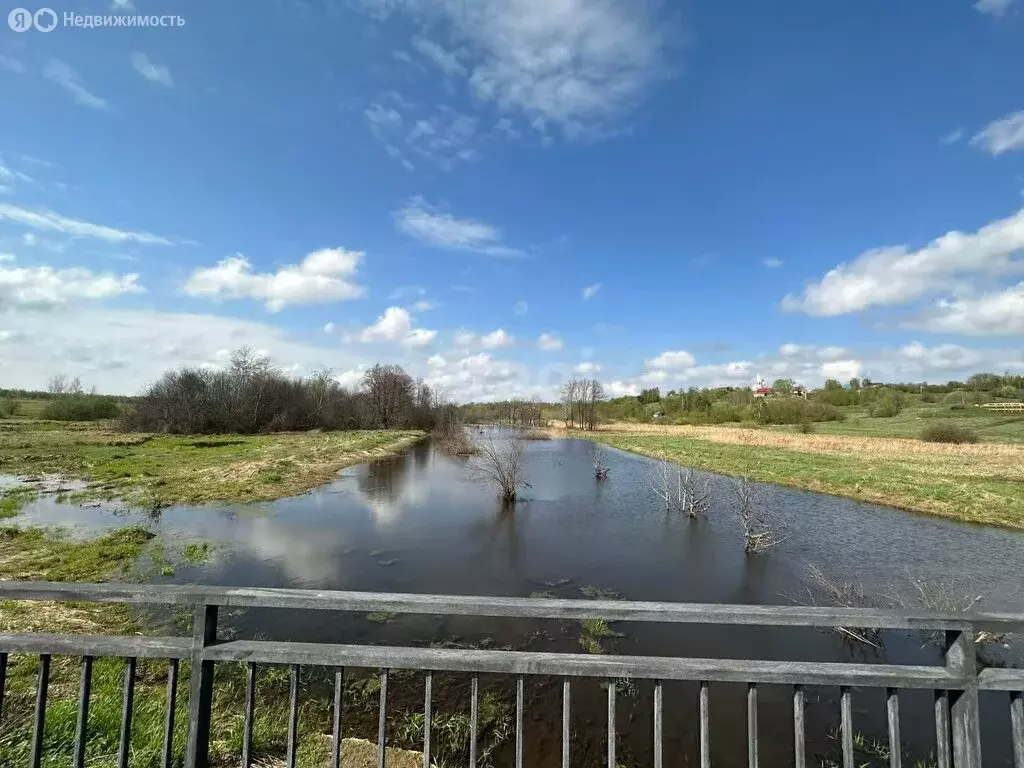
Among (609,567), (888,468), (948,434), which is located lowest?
(609,567)

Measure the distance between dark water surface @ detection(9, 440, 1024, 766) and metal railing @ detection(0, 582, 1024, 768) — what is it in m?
4.04

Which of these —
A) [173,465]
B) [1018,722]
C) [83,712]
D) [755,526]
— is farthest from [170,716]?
[173,465]

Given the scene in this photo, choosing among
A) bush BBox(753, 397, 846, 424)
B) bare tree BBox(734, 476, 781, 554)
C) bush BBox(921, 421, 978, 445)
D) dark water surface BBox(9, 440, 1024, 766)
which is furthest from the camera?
bush BBox(753, 397, 846, 424)

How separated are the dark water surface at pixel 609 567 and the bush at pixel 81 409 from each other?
171 feet

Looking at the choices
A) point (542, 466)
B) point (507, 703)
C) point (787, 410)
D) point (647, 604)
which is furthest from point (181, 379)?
point (787, 410)

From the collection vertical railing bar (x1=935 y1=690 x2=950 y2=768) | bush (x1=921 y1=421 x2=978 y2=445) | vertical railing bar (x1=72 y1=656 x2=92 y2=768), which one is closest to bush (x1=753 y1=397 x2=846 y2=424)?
bush (x1=921 y1=421 x2=978 y2=445)

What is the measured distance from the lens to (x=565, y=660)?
2.32 meters

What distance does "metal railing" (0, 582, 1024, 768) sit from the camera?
7.30 ft

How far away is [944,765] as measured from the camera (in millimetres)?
2197

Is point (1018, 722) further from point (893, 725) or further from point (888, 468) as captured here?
point (888, 468)

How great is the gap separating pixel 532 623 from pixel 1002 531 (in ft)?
56.1

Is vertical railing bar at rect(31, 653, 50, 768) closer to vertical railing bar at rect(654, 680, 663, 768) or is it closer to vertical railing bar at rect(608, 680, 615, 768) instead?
vertical railing bar at rect(608, 680, 615, 768)

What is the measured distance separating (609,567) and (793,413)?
60.7m

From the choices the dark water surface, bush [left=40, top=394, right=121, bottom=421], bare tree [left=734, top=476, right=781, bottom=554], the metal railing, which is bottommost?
the dark water surface
